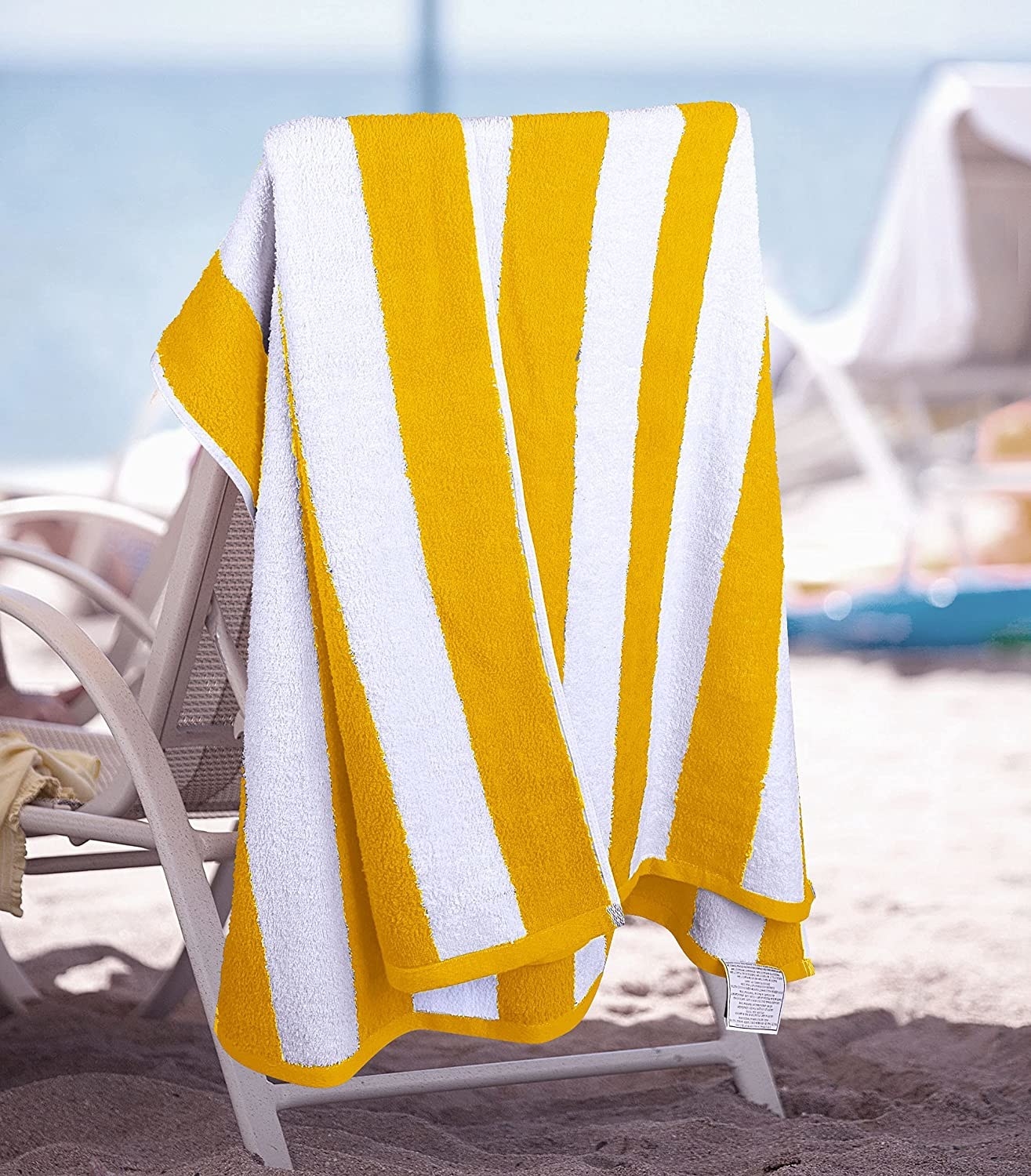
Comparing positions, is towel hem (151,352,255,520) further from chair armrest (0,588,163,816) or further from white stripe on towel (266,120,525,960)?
chair armrest (0,588,163,816)

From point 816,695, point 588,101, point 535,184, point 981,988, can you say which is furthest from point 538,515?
point 588,101

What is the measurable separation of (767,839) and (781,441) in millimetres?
3696

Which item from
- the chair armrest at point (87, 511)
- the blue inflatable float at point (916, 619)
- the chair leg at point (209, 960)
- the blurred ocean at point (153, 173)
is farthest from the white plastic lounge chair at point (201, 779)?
the blurred ocean at point (153, 173)

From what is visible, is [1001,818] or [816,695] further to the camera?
[816,695]

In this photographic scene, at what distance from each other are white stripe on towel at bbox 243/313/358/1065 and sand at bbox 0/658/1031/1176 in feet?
0.52

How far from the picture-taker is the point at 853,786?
2760mm

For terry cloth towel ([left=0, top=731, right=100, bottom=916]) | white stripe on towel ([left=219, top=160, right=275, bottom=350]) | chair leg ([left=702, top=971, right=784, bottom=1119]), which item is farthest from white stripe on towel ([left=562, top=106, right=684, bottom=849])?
terry cloth towel ([left=0, top=731, right=100, bottom=916])

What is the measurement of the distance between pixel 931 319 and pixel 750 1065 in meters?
3.40

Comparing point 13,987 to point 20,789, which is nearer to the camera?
point 20,789

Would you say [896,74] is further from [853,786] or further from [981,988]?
[981,988]

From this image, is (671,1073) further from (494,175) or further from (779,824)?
(494,175)

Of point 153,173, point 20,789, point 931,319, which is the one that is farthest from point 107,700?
point 153,173

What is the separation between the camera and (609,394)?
1.07 m

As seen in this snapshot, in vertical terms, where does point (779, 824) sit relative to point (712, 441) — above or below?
below
